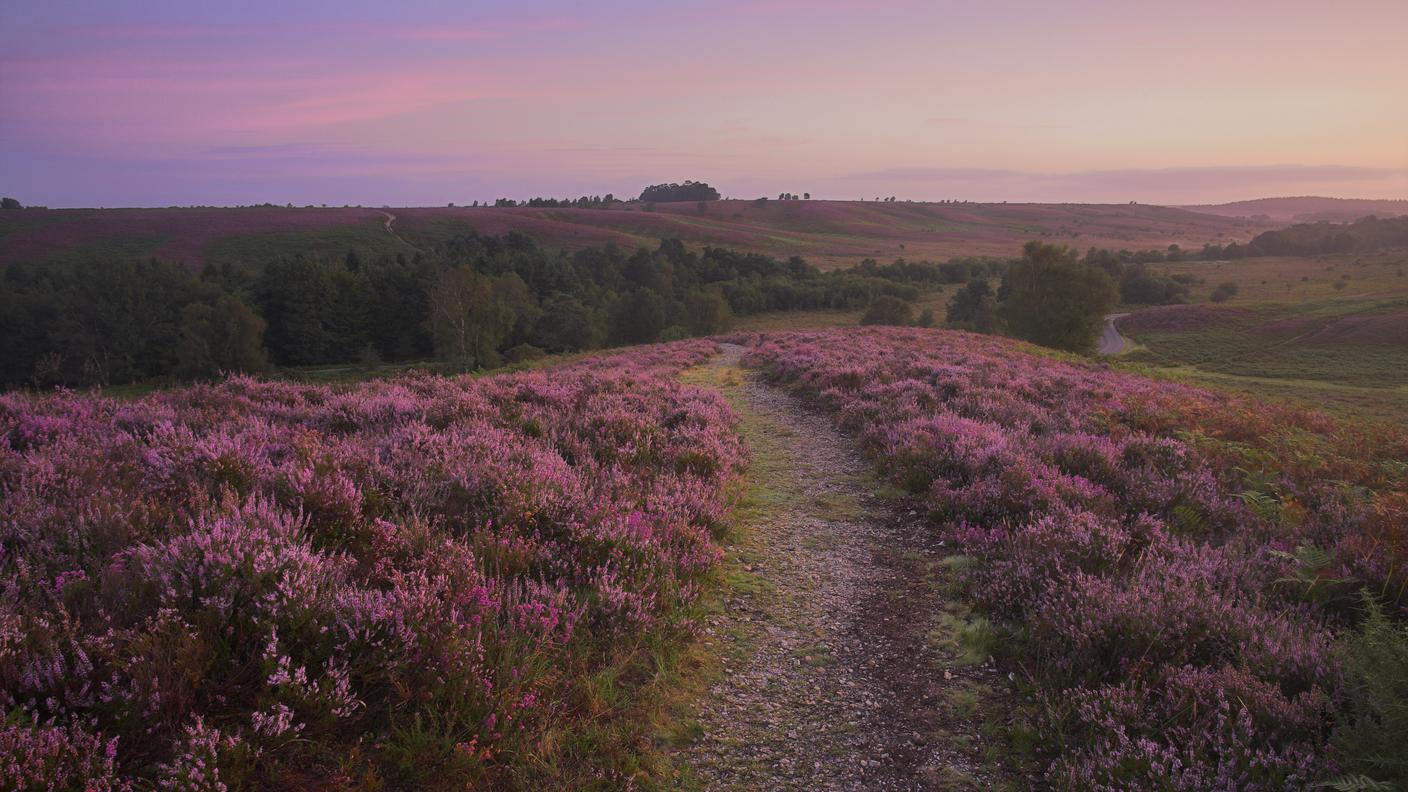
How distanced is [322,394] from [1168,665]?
438 inches

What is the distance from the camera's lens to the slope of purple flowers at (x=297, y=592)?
2707 millimetres

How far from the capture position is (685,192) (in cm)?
19525

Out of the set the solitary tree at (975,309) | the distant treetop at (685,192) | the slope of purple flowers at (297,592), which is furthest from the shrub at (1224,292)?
the distant treetop at (685,192)

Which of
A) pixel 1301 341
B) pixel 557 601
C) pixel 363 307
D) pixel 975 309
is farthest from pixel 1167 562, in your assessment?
pixel 975 309

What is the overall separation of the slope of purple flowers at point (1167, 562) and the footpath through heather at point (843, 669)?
438 millimetres

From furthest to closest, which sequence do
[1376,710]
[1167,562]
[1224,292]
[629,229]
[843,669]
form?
[629,229] → [1224,292] → [1167,562] → [843,669] → [1376,710]

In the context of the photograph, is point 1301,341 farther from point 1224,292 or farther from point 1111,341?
point 1224,292

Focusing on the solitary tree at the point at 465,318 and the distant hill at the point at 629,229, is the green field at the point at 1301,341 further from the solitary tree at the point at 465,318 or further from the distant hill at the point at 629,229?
the distant hill at the point at 629,229

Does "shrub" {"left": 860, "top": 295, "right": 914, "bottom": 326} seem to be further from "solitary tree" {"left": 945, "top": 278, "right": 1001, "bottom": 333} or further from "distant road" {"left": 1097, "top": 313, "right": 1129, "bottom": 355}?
"distant road" {"left": 1097, "top": 313, "right": 1129, "bottom": 355}

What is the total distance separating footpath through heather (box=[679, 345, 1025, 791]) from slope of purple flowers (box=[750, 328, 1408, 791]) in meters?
0.44

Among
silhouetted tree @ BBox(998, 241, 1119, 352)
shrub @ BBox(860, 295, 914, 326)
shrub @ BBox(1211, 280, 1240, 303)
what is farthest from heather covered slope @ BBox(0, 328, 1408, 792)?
shrub @ BBox(1211, 280, 1240, 303)

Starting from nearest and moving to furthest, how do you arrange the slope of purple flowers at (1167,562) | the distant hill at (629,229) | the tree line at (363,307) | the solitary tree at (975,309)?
the slope of purple flowers at (1167,562), the tree line at (363,307), the solitary tree at (975,309), the distant hill at (629,229)

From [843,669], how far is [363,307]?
80.1 meters

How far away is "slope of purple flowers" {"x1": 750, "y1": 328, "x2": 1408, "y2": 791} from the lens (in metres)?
3.55
